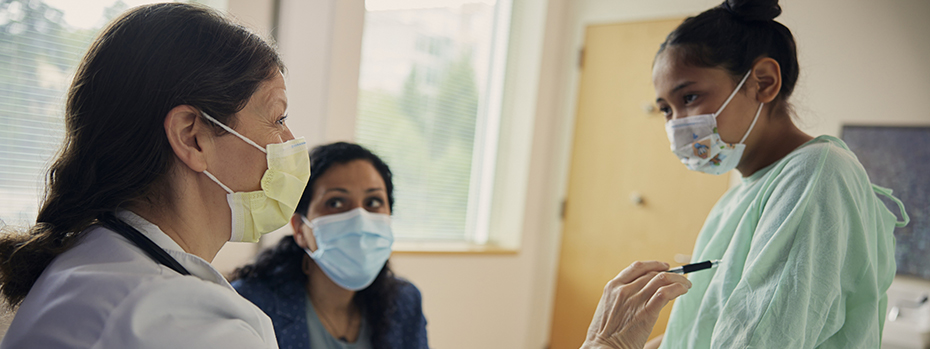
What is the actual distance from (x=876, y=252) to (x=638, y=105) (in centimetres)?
226

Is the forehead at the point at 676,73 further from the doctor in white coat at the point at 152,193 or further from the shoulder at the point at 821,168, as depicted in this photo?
the doctor in white coat at the point at 152,193

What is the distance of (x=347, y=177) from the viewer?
159cm

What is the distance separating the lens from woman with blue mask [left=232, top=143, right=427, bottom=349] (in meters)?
1.53

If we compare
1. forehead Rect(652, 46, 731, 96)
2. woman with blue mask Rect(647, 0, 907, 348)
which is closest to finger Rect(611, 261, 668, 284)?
woman with blue mask Rect(647, 0, 907, 348)

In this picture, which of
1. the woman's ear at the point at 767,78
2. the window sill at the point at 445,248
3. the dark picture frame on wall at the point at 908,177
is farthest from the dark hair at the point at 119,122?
the dark picture frame on wall at the point at 908,177

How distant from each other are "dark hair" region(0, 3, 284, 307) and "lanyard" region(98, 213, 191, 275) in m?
0.03

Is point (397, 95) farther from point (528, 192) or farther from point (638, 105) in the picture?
point (638, 105)

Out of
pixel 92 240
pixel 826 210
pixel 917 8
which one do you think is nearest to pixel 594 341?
pixel 826 210

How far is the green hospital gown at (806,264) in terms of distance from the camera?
2.60 ft

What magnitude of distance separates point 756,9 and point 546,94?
2.33 metres

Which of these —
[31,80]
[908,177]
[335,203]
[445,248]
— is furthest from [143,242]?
[908,177]

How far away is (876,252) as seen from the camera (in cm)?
89

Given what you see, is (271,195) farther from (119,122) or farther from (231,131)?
(119,122)

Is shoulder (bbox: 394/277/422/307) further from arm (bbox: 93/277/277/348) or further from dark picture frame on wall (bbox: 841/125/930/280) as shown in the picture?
dark picture frame on wall (bbox: 841/125/930/280)
